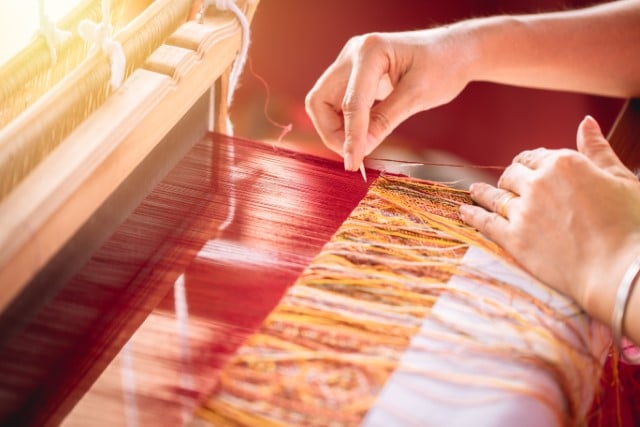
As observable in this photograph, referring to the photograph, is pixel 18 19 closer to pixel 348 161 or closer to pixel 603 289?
pixel 348 161

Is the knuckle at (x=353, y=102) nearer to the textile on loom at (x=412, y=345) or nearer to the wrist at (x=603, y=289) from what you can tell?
the textile on loom at (x=412, y=345)

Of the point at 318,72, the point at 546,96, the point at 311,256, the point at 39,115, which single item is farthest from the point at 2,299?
the point at 546,96

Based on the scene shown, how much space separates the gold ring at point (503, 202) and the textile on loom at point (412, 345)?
0.06 metres

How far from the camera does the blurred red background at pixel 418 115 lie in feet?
6.52

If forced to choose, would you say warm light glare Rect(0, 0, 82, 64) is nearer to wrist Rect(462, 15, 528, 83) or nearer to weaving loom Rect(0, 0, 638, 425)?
weaving loom Rect(0, 0, 638, 425)

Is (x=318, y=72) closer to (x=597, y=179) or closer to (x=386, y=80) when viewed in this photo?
(x=386, y=80)

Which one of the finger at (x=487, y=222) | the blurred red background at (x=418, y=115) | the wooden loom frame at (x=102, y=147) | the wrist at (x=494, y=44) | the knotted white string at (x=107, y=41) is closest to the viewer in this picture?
the wooden loom frame at (x=102, y=147)

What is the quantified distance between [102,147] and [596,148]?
0.61 m

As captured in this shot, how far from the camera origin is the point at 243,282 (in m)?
0.76

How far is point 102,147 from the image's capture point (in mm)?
693

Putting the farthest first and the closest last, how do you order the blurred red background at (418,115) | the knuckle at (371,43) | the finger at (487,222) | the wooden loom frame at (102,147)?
the blurred red background at (418,115) < the knuckle at (371,43) < the finger at (487,222) < the wooden loom frame at (102,147)

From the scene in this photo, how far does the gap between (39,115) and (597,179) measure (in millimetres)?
622


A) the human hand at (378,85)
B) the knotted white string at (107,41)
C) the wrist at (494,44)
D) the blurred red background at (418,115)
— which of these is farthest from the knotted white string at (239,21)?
the blurred red background at (418,115)

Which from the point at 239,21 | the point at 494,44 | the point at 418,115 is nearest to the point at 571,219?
the point at 494,44
